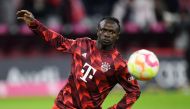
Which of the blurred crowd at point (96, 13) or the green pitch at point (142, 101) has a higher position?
the blurred crowd at point (96, 13)

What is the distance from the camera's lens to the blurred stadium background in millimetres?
18719

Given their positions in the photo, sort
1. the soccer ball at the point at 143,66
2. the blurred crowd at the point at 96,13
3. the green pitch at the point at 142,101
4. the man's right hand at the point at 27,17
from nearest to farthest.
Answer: the soccer ball at the point at 143,66 < the man's right hand at the point at 27,17 < the green pitch at the point at 142,101 < the blurred crowd at the point at 96,13

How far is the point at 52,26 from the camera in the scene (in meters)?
20.0

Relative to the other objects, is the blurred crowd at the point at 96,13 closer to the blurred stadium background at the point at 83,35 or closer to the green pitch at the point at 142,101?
the blurred stadium background at the point at 83,35

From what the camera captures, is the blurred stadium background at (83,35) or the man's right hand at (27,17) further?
the blurred stadium background at (83,35)

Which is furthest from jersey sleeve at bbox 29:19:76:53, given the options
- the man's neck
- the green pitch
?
the green pitch

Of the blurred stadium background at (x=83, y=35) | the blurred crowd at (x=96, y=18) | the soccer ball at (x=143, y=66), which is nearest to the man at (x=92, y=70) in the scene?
the soccer ball at (x=143, y=66)

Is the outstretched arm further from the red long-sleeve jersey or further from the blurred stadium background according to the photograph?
the blurred stadium background

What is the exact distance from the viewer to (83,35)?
20438 millimetres

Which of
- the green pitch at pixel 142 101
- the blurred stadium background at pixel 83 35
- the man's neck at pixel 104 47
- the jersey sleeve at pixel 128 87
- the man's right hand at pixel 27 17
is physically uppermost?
the man's right hand at pixel 27 17

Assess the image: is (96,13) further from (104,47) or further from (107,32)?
(107,32)

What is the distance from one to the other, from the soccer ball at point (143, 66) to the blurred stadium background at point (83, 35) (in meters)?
8.40

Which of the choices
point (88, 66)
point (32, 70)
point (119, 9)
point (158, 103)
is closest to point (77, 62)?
point (88, 66)

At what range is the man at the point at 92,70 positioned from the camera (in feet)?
30.1
